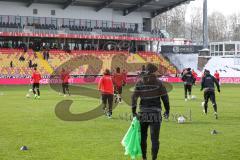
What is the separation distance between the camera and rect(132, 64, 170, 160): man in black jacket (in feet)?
32.1

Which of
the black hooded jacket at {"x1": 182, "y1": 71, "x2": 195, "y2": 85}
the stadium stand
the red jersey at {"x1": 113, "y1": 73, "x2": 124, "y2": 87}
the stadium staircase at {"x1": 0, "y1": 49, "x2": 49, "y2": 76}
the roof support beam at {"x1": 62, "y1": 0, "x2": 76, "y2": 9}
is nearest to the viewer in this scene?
the red jersey at {"x1": 113, "y1": 73, "x2": 124, "y2": 87}

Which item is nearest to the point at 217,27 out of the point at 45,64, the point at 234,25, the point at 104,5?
the point at 234,25

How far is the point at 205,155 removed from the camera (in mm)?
11023

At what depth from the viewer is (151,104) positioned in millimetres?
9898

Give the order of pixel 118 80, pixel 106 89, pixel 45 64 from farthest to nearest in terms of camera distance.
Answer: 1. pixel 45 64
2. pixel 118 80
3. pixel 106 89

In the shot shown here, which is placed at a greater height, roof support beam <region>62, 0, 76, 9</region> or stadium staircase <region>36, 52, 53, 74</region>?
roof support beam <region>62, 0, 76, 9</region>

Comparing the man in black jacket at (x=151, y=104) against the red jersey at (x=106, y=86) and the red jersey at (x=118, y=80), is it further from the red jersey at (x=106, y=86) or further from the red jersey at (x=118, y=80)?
the red jersey at (x=118, y=80)

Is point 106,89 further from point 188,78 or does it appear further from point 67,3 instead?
point 67,3

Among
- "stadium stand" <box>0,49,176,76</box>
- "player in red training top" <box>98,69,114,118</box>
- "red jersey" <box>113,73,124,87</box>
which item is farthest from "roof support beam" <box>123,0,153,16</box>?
"player in red training top" <box>98,69,114,118</box>

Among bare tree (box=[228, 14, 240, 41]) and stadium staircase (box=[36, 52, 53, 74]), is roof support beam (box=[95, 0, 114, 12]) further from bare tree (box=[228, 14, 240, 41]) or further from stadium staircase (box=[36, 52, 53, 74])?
bare tree (box=[228, 14, 240, 41])

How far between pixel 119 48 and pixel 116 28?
117 inches

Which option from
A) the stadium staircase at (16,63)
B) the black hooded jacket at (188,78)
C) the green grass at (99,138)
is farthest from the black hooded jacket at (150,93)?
the stadium staircase at (16,63)

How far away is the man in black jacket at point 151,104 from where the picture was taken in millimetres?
9773

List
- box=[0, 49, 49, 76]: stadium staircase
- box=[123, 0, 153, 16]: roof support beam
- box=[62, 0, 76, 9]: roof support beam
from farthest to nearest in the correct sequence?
box=[123, 0, 153, 16]: roof support beam → box=[62, 0, 76, 9]: roof support beam → box=[0, 49, 49, 76]: stadium staircase
